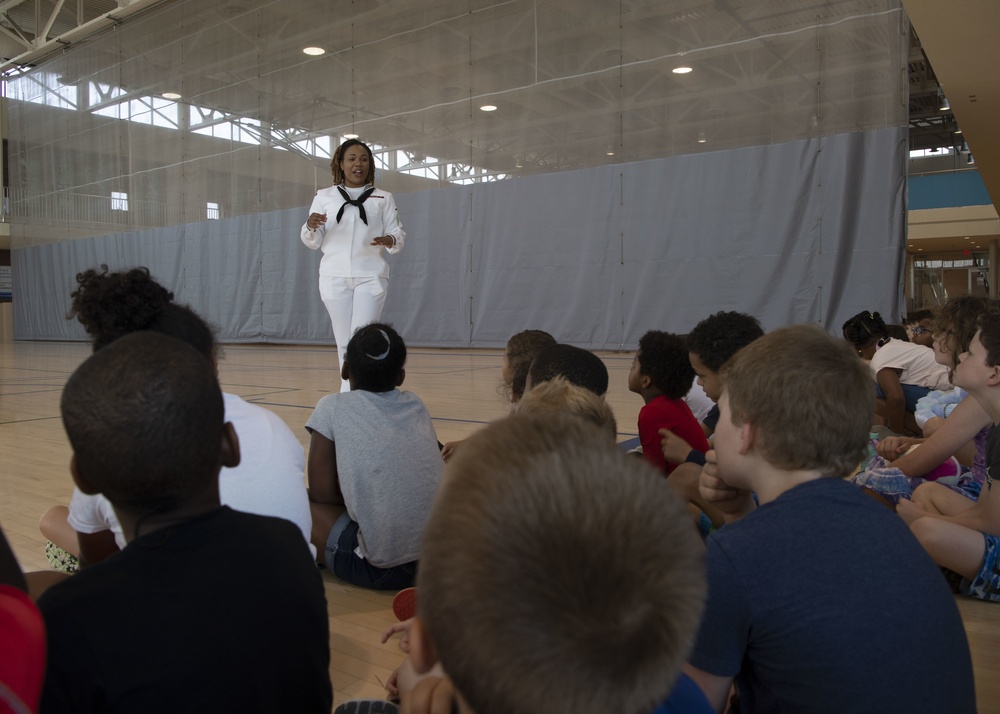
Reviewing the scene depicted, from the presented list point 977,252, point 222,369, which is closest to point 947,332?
point 222,369

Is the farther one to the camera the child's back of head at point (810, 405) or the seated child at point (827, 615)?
the child's back of head at point (810, 405)

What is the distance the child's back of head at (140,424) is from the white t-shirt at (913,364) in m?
3.07

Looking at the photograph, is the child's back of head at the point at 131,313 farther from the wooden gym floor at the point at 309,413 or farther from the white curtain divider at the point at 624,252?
the white curtain divider at the point at 624,252

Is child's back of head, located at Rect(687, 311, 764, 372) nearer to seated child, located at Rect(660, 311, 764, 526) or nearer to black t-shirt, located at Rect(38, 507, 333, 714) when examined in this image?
seated child, located at Rect(660, 311, 764, 526)

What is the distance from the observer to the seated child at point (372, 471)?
1752 millimetres

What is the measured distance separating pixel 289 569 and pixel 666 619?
1.56 ft

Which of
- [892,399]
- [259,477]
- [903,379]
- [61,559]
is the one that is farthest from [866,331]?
[61,559]

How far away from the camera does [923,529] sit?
1.64 m

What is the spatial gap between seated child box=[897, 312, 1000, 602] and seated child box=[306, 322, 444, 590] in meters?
1.08

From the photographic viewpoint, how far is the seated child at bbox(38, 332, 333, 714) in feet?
2.20

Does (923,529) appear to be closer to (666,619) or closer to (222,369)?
(666,619)

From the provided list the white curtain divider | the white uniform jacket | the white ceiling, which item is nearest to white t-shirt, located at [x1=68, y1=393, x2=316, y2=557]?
the white uniform jacket

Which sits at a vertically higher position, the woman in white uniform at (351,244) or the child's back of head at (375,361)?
the woman in white uniform at (351,244)

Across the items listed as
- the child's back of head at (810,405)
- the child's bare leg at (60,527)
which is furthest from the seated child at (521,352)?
the child's back of head at (810,405)
